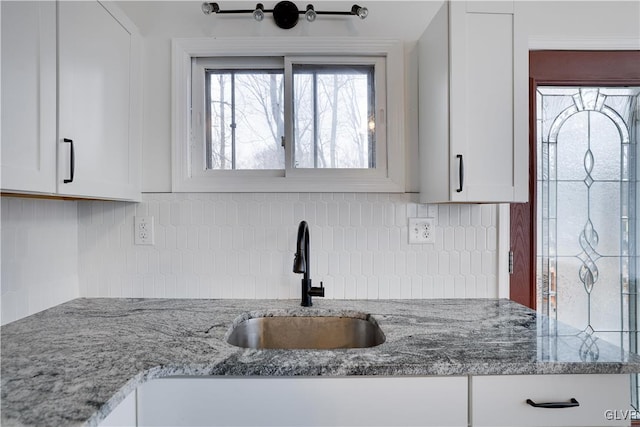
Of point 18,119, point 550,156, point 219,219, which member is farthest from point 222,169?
point 550,156

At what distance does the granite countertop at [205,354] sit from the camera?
32.3 inches

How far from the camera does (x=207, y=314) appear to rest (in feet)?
4.78

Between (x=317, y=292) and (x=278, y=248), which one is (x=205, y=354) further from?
(x=278, y=248)

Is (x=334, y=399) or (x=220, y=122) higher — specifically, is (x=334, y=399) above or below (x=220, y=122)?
below

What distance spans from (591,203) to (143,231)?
2078 millimetres

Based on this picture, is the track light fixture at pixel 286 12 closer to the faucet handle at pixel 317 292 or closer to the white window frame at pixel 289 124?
the white window frame at pixel 289 124

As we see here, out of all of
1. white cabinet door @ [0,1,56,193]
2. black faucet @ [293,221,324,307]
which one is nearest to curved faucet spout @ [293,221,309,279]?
black faucet @ [293,221,324,307]

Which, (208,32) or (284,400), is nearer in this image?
(284,400)

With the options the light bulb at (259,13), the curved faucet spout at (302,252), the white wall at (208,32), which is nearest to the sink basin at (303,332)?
the curved faucet spout at (302,252)

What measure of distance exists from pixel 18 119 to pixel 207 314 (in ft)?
2.86

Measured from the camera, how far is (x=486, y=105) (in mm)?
1383

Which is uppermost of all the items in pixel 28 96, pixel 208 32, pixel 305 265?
pixel 208 32

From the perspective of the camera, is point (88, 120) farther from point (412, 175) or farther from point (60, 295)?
point (412, 175)

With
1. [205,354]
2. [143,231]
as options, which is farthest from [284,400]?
[143,231]
